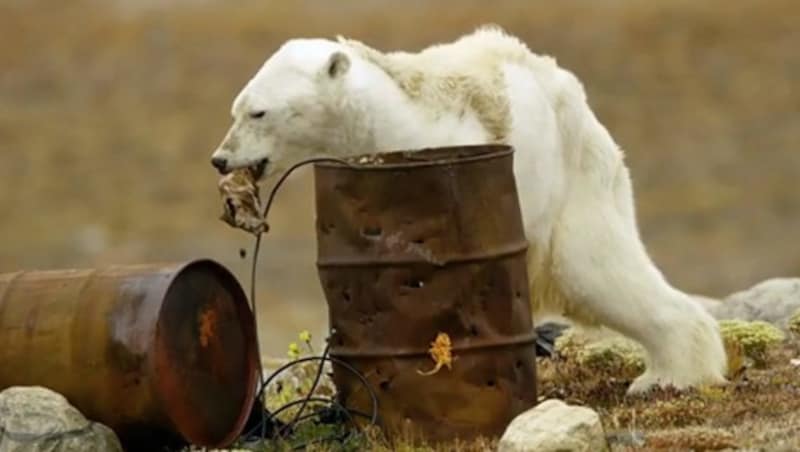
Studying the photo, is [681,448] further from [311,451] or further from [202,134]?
[202,134]

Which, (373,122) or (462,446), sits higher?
(373,122)

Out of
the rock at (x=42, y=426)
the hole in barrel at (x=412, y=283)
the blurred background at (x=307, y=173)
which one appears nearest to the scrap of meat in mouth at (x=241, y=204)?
the hole in barrel at (x=412, y=283)

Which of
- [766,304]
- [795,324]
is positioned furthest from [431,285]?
[766,304]

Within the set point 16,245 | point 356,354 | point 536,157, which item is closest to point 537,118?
point 536,157

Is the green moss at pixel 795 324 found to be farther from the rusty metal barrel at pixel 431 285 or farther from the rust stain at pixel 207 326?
the rust stain at pixel 207 326

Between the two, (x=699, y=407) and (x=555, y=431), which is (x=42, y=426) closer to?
(x=555, y=431)

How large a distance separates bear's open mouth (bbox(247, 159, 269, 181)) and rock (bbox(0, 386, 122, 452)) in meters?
1.45

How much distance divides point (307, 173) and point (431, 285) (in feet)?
54.0

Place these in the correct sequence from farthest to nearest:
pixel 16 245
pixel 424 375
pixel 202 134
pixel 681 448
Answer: pixel 202 134 → pixel 16 245 → pixel 424 375 → pixel 681 448

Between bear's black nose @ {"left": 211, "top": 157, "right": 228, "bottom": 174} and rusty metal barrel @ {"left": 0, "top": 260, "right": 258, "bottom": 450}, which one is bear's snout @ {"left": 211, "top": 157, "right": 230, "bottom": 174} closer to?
bear's black nose @ {"left": 211, "top": 157, "right": 228, "bottom": 174}

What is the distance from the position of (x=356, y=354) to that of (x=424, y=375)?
35 cm

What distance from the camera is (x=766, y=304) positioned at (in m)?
14.8

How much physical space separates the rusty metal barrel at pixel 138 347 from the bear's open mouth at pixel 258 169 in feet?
1.85

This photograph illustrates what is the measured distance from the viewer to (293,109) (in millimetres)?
10820
